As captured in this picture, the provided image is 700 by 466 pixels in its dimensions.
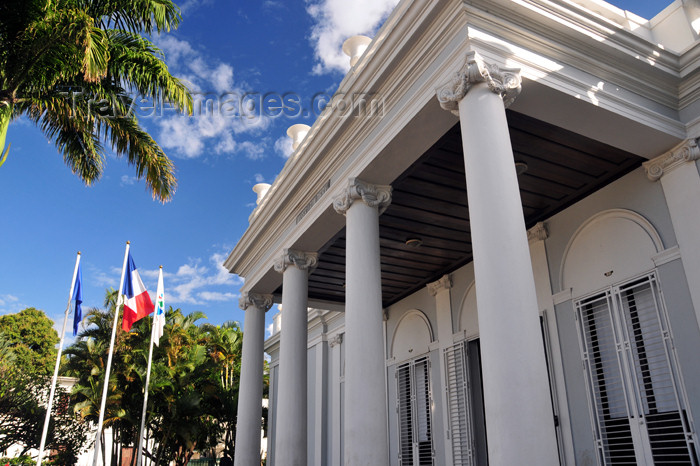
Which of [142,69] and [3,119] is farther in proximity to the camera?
[142,69]

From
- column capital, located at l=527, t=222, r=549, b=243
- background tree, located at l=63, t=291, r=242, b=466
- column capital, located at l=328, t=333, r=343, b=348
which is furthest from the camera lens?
background tree, located at l=63, t=291, r=242, b=466

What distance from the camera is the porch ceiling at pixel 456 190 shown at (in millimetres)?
8586

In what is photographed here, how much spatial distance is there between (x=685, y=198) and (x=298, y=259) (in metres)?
7.03

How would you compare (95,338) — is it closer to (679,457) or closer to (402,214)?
(402,214)

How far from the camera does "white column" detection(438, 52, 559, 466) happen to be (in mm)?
5098

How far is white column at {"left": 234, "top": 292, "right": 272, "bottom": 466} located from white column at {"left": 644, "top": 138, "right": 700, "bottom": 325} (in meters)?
9.34

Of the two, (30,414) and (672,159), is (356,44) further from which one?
(30,414)

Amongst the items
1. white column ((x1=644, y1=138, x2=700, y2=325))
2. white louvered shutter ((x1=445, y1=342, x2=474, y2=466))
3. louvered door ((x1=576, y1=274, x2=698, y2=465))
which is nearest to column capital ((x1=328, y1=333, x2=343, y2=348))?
white louvered shutter ((x1=445, y1=342, x2=474, y2=466))

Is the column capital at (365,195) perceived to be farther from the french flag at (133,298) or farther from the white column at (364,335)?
the french flag at (133,298)

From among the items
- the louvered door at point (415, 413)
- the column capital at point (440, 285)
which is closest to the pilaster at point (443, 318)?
the column capital at point (440, 285)

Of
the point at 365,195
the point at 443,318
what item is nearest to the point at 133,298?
the point at 443,318

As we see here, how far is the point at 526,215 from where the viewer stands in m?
10.8

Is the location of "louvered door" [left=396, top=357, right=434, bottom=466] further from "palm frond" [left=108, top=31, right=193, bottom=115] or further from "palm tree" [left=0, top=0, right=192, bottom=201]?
"palm frond" [left=108, top=31, right=193, bottom=115]

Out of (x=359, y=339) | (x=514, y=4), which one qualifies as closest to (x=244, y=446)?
(x=359, y=339)
